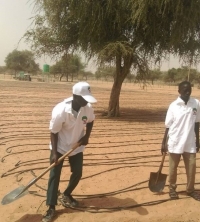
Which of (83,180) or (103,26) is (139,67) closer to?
(103,26)

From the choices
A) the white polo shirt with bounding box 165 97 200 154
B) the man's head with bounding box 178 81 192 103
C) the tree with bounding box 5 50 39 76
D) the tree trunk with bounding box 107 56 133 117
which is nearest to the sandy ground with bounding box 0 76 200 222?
the white polo shirt with bounding box 165 97 200 154

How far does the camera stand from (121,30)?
10711 millimetres

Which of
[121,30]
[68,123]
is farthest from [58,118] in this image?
[121,30]

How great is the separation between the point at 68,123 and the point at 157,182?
1.76m

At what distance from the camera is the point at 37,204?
13.0 ft

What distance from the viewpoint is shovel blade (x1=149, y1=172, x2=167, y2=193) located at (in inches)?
171

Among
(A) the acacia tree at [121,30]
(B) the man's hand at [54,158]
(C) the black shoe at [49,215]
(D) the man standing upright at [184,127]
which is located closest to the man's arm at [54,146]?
(B) the man's hand at [54,158]

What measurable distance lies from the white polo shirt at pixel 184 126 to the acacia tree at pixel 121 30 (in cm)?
588

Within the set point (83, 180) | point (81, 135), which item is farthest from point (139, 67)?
point (81, 135)

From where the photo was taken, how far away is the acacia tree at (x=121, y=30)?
32.3 feet

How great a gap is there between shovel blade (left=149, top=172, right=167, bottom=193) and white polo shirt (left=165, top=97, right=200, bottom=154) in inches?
21.7

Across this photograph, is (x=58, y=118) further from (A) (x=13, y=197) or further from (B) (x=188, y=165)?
(B) (x=188, y=165)

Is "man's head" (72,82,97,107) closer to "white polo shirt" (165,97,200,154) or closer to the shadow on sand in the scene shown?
"white polo shirt" (165,97,200,154)

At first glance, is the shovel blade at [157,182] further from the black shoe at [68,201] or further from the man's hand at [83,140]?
the man's hand at [83,140]
